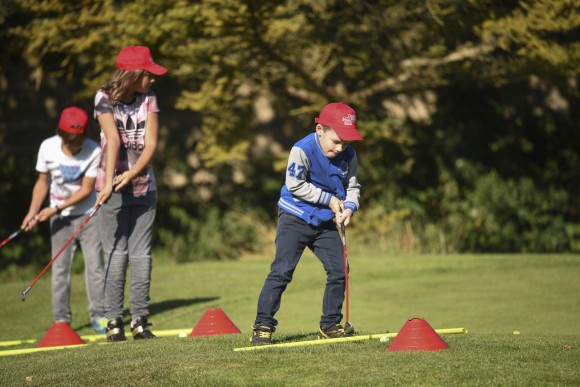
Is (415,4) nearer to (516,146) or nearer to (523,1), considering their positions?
(523,1)

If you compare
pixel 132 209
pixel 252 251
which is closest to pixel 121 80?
pixel 132 209

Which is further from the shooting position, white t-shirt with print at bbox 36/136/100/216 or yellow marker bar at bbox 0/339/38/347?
white t-shirt with print at bbox 36/136/100/216

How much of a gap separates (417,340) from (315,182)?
137 cm

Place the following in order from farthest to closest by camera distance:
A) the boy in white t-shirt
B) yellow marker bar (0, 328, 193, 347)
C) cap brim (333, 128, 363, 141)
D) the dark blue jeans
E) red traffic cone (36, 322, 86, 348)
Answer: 1. the boy in white t-shirt
2. yellow marker bar (0, 328, 193, 347)
3. red traffic cone (36, 322, 86, 348)
4. the dark blue jeans
5. cap brim (333, 128, 363, 141)

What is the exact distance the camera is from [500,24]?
14.0m

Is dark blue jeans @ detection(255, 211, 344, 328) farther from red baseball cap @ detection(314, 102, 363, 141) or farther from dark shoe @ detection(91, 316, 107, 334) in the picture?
dark shoe @ detection(91, 316, 107, 334)

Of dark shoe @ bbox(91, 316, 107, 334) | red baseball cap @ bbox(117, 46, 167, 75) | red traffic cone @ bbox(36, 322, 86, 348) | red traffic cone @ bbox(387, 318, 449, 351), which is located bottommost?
dark shoe @ bbox(91, 316, 107, 334)

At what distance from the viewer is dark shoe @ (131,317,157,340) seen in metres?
7.22

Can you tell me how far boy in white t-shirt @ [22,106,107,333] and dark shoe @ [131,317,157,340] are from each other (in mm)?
1541

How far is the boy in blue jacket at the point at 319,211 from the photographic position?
626cm

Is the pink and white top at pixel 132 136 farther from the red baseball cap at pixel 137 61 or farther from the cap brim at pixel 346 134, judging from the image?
the cap brim at pixel 346 134

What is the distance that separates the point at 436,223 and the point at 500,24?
13.8ft

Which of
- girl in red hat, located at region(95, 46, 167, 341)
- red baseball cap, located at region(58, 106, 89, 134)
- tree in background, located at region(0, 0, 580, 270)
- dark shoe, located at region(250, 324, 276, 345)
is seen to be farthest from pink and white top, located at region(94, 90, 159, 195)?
tree in background, located at region(0, 0, 580, 270)

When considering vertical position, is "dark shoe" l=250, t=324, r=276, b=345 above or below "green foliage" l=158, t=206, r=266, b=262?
above
